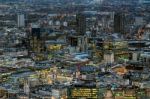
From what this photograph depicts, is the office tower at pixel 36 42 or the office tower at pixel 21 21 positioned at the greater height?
the office tower at pixel 36 42

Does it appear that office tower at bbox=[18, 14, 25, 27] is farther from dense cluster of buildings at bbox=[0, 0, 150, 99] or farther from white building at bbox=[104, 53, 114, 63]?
white building at bbox=[104, 53, 114, 63]

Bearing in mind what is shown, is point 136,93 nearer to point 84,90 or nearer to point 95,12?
point 84,90

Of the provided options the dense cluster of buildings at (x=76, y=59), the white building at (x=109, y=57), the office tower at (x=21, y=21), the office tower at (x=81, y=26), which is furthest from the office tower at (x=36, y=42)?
the office tower at (x=21, y=21)

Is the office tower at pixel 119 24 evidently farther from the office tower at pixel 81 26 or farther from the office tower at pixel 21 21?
the office tower at pixel 21 21

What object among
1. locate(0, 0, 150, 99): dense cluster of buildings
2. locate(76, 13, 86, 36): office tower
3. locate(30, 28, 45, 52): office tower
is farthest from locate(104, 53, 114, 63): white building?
locate(76, 13, 86, 36): office tower

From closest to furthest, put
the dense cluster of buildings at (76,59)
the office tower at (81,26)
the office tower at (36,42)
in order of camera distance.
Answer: the dense cluster of buildings at (76,59)
the office tower at (36,42)
the office tower at (81,26)

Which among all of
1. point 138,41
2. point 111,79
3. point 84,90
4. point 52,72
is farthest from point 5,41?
point 84,90

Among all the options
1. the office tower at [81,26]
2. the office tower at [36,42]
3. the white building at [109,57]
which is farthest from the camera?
the office tower at [81,26]

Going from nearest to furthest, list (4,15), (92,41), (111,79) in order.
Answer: (111,79)
(92,41)
(4,15)

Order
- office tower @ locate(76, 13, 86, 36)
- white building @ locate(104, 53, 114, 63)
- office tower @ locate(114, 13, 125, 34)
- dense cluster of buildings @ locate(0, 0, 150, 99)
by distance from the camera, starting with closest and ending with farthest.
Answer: dense cluster of buildings @ locate(0, 0, 150, 99), white building @ locate(104, 53, 114, 63), office tower @ locate(76, 13, 86, 36), office tower @ locate(114, 13, 125, 34)
